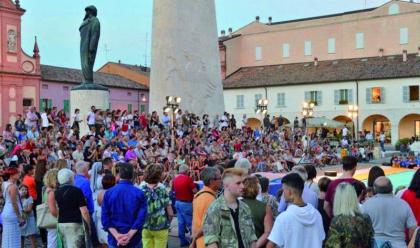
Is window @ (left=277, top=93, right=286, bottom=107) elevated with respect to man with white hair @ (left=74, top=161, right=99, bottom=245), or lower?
elevated

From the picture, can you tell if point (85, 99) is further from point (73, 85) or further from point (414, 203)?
point (73, 85)

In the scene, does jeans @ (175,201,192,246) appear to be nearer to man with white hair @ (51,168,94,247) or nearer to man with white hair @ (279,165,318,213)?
man with white hair @ (51,168,94,247)

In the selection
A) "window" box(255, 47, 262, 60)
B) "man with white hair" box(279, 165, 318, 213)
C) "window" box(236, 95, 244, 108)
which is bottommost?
"man with white hair" box(279, 165, 318, 213)

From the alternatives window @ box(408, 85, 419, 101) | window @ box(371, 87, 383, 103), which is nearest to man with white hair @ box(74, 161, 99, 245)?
window @ box(408, 85, 419, 101)

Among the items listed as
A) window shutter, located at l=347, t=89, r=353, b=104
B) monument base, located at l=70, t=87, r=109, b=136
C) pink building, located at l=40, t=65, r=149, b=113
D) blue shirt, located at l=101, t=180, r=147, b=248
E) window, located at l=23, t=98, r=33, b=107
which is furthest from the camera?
window shutter, located at l=347, t=89, r=353, b=104

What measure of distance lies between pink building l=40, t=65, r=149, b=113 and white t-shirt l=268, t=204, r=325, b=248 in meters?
44.3

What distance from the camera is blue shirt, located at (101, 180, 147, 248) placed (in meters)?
6.79

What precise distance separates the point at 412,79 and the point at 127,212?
4572 cm

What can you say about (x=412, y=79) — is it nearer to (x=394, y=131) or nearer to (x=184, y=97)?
(x=394, y=131)

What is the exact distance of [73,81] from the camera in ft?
166

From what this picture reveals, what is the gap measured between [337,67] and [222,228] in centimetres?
5129

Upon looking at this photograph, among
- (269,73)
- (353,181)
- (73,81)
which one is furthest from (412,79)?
(353,181)

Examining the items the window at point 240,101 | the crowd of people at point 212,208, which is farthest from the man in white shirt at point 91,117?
the window at point 240,101

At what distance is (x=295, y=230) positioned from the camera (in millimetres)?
5098
